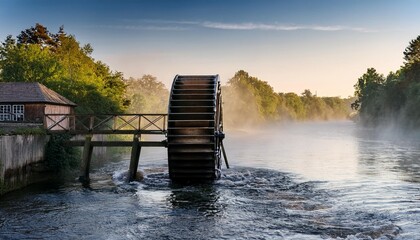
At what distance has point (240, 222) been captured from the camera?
45.4 feet

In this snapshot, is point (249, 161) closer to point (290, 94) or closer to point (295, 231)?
point (295, 231)

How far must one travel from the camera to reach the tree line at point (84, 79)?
39.8m

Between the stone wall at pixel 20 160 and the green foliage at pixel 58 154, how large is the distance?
1.28ft

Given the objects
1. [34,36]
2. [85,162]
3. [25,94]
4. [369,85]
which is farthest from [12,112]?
[369,85]

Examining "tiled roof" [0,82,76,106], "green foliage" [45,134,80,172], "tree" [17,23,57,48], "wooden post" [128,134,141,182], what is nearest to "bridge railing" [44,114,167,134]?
"green foliage" [45,134,80,172]

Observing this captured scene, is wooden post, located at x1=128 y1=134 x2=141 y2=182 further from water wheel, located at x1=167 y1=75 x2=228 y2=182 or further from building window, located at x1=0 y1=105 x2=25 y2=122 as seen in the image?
building window, located at x1=0 y1=105 x2=25 y2=122

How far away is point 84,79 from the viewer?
42.5 m

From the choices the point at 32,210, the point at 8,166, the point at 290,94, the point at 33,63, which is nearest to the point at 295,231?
the point at 32,210

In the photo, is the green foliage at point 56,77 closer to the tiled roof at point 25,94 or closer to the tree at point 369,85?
the tiled roof at point 25,94

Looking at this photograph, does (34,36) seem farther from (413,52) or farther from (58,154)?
(413,52)

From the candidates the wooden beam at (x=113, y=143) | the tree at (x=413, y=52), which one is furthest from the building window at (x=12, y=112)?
the tree at (x=413, y=52)

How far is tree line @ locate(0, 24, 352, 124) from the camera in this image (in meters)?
39.8

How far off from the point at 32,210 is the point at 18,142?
17.3 ft

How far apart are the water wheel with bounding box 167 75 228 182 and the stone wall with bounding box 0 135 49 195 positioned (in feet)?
21.3
